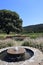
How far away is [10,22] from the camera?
96.2ft

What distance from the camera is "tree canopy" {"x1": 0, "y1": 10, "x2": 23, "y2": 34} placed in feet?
92.5

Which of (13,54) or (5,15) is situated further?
(5,15)

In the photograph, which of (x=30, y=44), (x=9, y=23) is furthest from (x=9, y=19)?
(x=30, y=44)

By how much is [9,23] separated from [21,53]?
912 inches

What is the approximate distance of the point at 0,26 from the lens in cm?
2855

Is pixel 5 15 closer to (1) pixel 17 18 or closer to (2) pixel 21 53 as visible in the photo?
(1) pixel 17 18

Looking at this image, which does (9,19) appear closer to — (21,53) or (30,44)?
(30,44)

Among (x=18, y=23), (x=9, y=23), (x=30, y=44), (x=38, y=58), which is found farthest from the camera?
(x=18, y=23)

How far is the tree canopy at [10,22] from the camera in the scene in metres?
28.2

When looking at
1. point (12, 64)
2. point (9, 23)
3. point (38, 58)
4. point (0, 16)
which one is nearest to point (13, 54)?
point (12, 64)

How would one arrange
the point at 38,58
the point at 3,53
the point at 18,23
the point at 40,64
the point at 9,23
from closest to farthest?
the point at 40,64
the point at 38,58
the point at 3,53
the point at 9,23
the point at 18,23

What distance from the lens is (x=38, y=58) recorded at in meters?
5.41

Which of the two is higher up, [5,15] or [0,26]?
[5,15]

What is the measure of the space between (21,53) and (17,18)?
2522 cm
